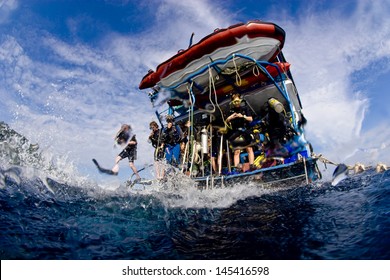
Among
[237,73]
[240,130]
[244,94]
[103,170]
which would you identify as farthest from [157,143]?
[237,73]

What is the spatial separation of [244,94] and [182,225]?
5325 millimetres

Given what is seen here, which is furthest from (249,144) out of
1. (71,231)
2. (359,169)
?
(71,231)

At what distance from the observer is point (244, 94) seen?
7457mm

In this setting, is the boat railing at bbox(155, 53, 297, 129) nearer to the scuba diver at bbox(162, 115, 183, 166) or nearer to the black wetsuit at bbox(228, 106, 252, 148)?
the black wetsuit at bbox(228, 106, 252, 148)

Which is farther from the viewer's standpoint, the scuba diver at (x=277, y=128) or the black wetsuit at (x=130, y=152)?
the black wetsuit at (x=130, y=152)

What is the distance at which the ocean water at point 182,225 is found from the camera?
236cm

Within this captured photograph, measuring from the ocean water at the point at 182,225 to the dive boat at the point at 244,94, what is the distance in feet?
3.29

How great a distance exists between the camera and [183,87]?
277 inches

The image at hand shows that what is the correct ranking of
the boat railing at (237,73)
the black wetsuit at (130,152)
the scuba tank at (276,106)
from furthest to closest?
the black wetsuit at (130,152), the scuba tank at (276,106), the boat railing at (237,73)

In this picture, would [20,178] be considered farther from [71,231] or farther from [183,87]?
[183,87]

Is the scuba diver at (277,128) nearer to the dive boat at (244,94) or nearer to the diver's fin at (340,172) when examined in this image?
the dive boat at (244,94)

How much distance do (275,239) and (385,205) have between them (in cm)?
228

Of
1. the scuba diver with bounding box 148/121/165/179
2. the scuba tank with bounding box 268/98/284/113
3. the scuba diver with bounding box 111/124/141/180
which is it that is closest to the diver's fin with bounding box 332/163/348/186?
the scuba tank with bounding box 268/98/284/113

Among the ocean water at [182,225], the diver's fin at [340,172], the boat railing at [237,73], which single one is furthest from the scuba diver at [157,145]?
the diver's fin at [340,172]
